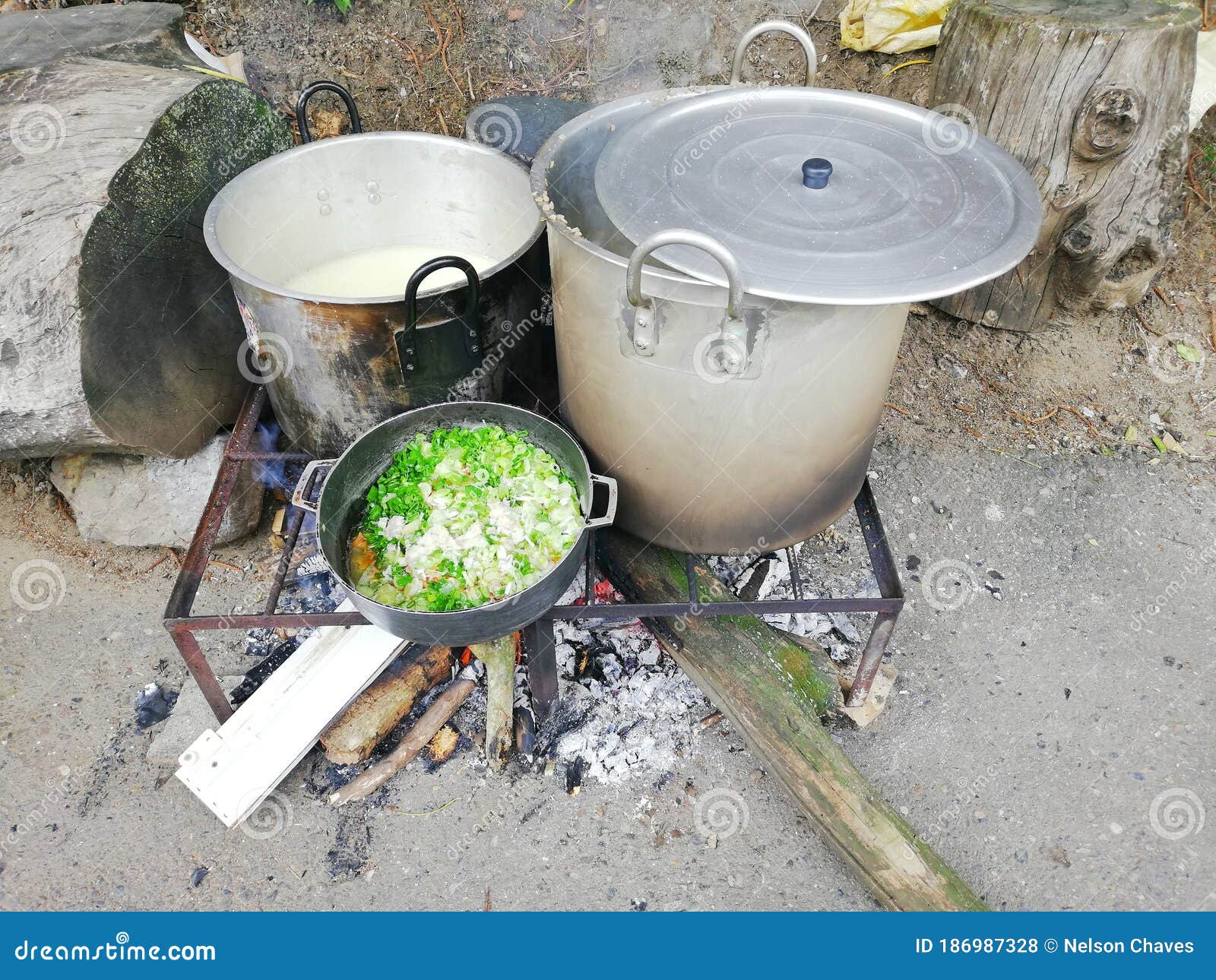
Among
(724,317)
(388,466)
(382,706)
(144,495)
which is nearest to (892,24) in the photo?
(724,317)

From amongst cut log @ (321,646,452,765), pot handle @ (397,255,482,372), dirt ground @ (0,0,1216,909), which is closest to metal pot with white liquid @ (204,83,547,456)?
pot handle @ (397,255,482,372)

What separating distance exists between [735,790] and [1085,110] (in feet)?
9.26

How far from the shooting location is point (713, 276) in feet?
6.10

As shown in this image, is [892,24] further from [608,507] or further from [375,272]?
[608,507]

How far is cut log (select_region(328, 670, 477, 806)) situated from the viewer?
2.76m

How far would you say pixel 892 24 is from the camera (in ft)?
13.1

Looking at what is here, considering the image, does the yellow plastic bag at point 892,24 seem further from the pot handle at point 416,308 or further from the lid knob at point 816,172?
the pot handle at point 416,308

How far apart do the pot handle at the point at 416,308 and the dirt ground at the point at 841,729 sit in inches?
53.0

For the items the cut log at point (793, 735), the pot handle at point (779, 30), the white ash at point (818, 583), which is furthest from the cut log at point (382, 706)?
the pot handle at point (779, 30)

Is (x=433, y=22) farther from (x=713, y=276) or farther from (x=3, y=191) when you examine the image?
(x=713, y=276)

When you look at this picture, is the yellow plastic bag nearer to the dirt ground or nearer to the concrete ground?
the dirt ground

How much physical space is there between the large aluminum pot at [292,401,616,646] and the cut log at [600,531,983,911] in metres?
0.32

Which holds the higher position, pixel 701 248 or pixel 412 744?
pixel 701 248
